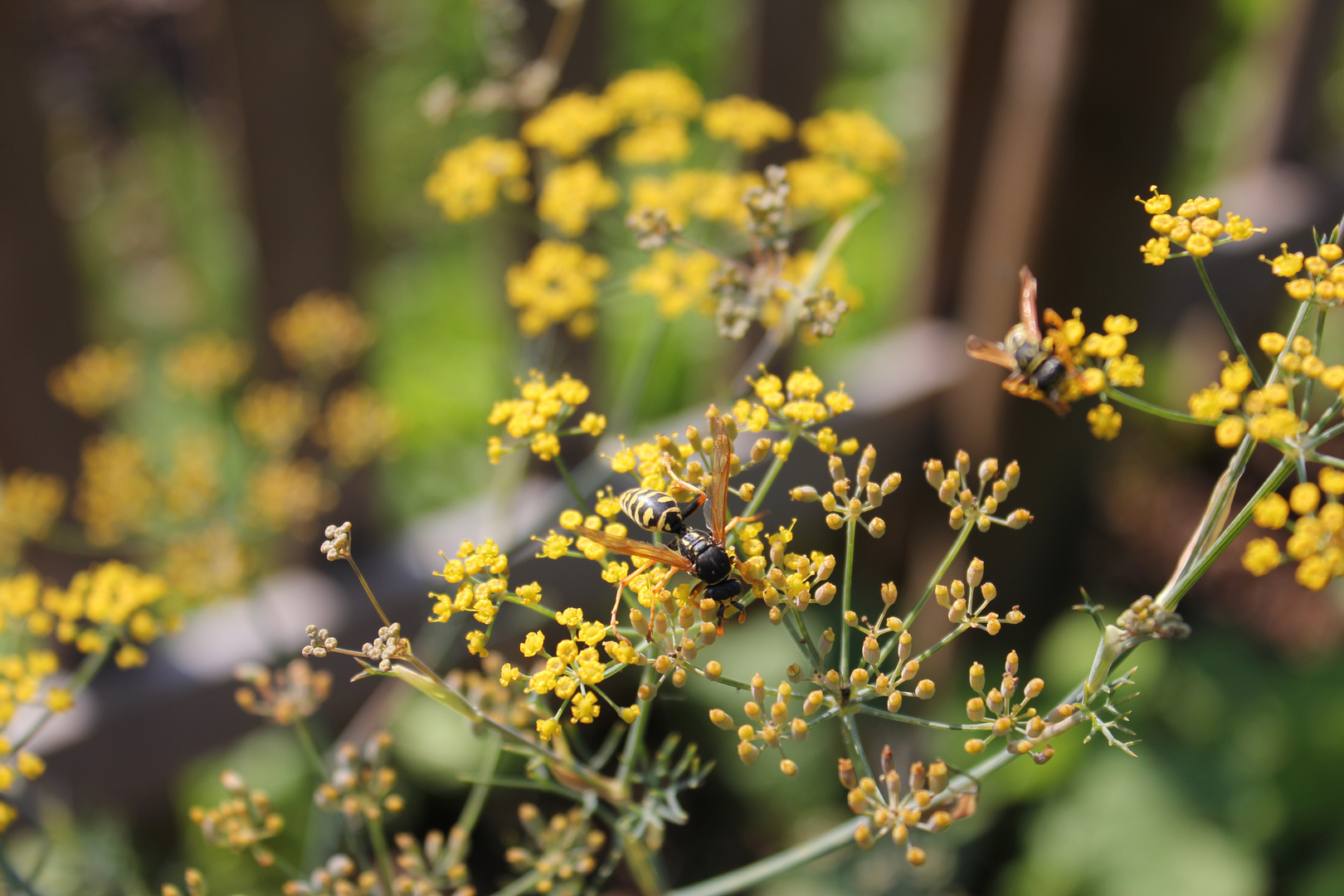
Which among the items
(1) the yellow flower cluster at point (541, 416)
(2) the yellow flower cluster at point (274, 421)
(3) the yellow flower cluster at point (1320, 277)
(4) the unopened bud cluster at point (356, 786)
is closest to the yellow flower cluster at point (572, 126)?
(1) the yellow flower cluster at point (541, 416)

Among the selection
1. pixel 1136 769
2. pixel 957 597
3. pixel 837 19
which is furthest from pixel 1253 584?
pixel 957 597

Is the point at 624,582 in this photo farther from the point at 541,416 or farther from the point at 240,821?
the point at 240,821

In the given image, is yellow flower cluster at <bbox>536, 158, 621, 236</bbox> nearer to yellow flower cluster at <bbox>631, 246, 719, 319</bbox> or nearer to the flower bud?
yellow flower cluster at <bbox>631, 246, 719, 319</bbox>

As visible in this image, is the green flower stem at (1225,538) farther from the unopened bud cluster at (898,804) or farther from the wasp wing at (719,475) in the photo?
the wasp wing at (719,475)

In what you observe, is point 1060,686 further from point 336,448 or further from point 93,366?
point 93,366

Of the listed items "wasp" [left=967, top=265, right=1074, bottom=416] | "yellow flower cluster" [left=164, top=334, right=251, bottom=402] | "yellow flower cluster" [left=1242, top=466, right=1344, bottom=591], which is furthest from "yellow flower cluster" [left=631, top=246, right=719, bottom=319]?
"yellow flower cluster" [left=164, top=334, right=251, bottom=402]

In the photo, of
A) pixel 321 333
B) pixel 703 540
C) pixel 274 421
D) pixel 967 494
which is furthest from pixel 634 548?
pixel 321 333
